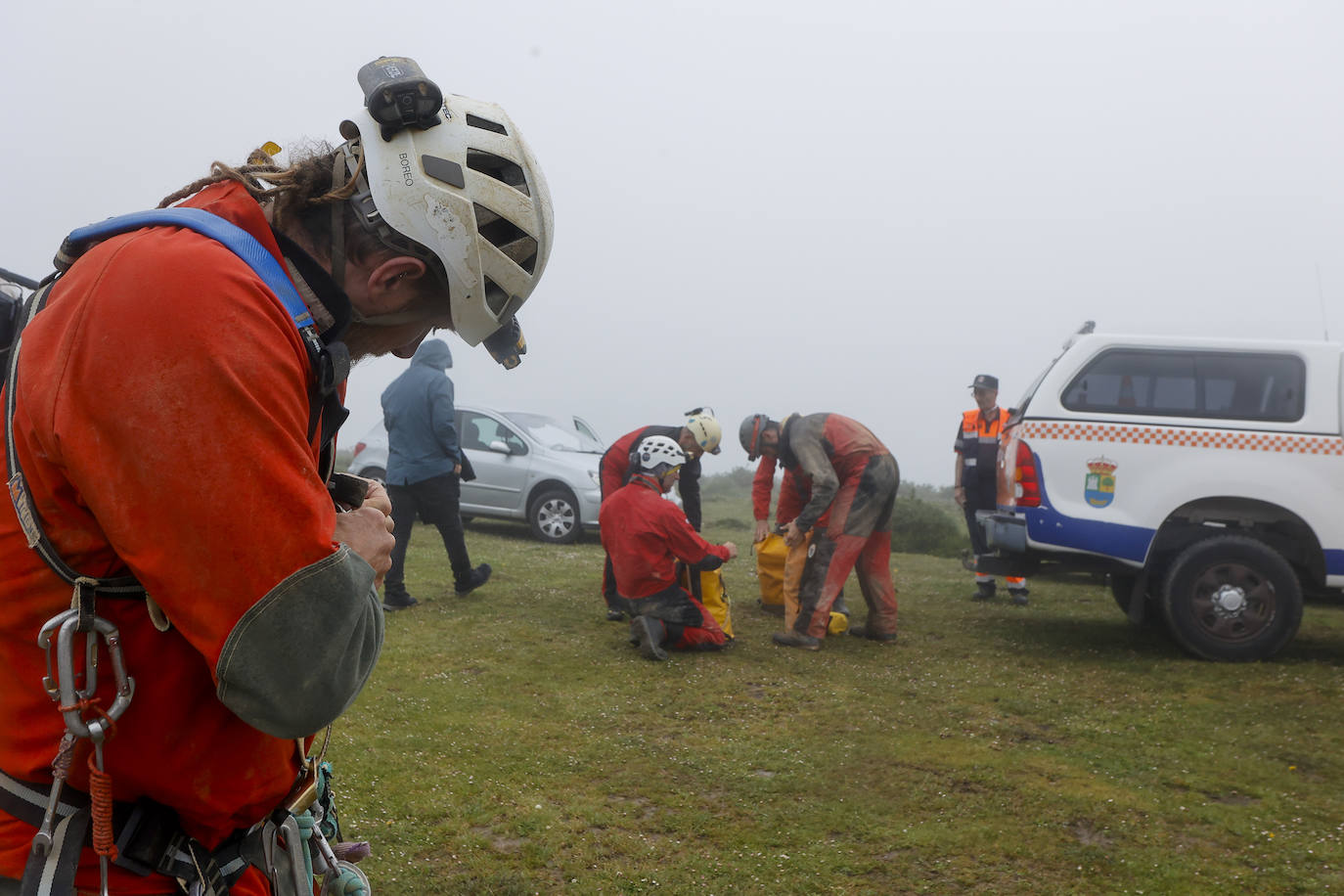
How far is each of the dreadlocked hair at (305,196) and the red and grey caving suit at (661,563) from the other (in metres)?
6.10

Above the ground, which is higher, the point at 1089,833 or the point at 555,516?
the point at 555,516

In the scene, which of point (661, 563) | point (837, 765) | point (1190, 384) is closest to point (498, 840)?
point (837, 765)

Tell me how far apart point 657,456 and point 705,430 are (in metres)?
1.44

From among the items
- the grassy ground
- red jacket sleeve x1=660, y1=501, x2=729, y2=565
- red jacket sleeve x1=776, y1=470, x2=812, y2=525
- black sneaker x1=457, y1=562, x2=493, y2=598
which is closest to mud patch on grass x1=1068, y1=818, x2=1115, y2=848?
the grassy ground

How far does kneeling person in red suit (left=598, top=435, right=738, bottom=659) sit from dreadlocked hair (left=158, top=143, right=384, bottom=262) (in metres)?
6.10

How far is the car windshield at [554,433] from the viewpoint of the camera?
1373cm

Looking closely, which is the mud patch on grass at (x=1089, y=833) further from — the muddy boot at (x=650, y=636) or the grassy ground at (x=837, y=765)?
the muddy boot at (x=650, y=636)

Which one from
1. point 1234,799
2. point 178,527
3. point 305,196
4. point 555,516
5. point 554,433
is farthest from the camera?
point 554,433

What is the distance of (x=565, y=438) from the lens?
14156 millimetres

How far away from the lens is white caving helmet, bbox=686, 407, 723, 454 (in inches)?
358

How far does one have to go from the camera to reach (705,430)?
30.1 ft

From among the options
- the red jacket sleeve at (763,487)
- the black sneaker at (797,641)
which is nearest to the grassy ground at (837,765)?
the black sneaker at (797,641)

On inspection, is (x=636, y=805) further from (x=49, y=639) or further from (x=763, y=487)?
(x=763, y=487)

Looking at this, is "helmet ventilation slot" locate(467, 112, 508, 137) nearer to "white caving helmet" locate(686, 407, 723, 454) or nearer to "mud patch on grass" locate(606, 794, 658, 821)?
"mud patch on grass" locate(606, 794, 658, 821)
